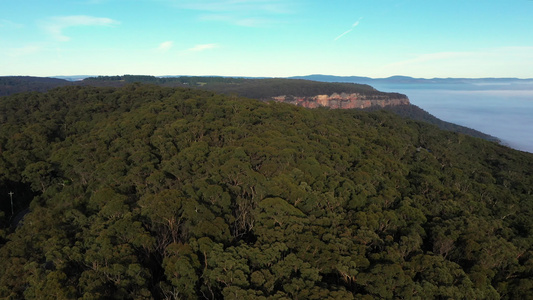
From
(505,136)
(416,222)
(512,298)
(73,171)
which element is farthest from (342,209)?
(505,136)

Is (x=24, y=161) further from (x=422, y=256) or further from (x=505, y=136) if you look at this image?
(x=505, y=136)

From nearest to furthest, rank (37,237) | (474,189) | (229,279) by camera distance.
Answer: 1. (229,279)
2. (37,237)
3. (474,189)

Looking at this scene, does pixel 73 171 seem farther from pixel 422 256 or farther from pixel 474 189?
pixel 474 189

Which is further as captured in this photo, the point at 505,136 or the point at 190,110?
the point at 505,136

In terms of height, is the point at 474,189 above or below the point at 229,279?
below

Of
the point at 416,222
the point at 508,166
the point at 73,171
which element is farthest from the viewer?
the point at 508,166

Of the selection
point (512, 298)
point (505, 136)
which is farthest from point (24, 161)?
point (505, 136)

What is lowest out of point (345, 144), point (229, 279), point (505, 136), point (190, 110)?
point (505, 136)
